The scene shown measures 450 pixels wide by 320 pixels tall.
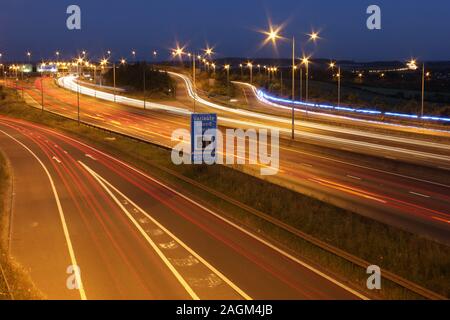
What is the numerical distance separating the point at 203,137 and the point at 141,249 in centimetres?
1437

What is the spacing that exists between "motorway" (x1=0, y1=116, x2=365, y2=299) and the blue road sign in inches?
121

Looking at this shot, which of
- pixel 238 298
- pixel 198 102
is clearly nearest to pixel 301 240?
pixel 238 298

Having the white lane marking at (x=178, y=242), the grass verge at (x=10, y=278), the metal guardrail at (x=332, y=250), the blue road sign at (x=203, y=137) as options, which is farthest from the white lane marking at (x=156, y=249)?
the blue road sign at (x=203, y=137)

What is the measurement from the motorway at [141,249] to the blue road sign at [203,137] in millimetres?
3084

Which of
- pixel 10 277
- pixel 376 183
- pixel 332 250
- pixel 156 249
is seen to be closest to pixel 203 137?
pixel 376 183

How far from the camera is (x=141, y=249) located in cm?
1681

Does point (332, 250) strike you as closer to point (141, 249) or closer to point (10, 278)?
point (141, 249)

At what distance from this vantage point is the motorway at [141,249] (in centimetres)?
1339

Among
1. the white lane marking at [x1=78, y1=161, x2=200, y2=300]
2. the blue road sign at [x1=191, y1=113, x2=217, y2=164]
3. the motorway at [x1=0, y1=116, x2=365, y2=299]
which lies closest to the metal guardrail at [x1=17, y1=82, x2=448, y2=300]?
the motorway at [x1=0, y1=116, x2=365, y2=299]

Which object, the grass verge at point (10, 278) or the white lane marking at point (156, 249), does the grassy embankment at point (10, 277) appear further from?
the white lane marking at point (156, 249)
